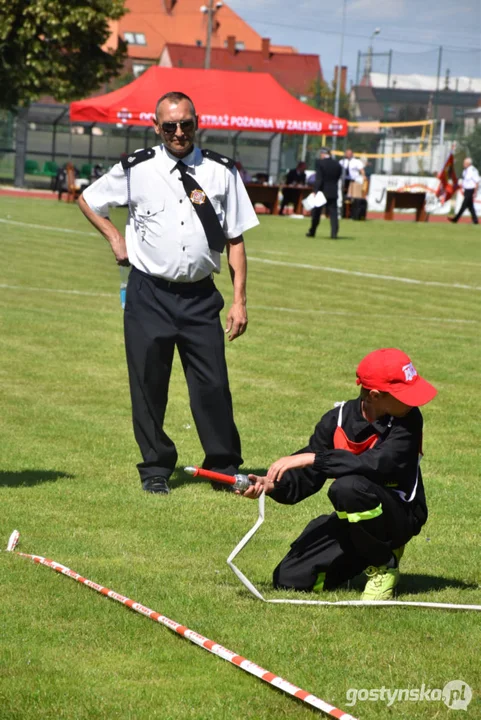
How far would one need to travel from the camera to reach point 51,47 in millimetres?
46594

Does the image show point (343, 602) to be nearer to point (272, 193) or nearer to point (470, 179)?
point (470, 179)

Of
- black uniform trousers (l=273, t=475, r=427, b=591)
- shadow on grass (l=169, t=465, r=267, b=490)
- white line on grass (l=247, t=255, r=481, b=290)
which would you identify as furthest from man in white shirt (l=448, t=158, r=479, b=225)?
black uniform trousers (l=273, t=475, r=427, b=591)

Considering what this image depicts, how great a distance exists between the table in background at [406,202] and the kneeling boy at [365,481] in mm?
35322

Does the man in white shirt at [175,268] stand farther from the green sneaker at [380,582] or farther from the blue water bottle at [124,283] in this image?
the green sneaker at [380,582]

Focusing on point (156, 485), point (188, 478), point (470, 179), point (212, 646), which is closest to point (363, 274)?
point (188, 478)

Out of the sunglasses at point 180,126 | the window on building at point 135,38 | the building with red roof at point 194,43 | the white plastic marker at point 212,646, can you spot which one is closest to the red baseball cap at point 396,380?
the white plastic marker at point 212,646

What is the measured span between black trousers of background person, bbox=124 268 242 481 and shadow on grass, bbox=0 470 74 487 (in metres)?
0.54

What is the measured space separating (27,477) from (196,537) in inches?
61.2

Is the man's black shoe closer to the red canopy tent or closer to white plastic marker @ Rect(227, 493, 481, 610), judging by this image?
white plastic marker @ Rect(227, 493, 481, 610)

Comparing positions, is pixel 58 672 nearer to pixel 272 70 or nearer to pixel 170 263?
pixel 170 263

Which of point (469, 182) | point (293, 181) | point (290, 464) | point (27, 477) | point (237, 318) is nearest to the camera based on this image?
point (290, 464)

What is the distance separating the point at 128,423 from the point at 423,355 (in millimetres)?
4352

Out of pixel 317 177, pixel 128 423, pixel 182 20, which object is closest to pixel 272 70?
pixel 182 20

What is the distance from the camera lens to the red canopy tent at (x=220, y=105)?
126 ft
